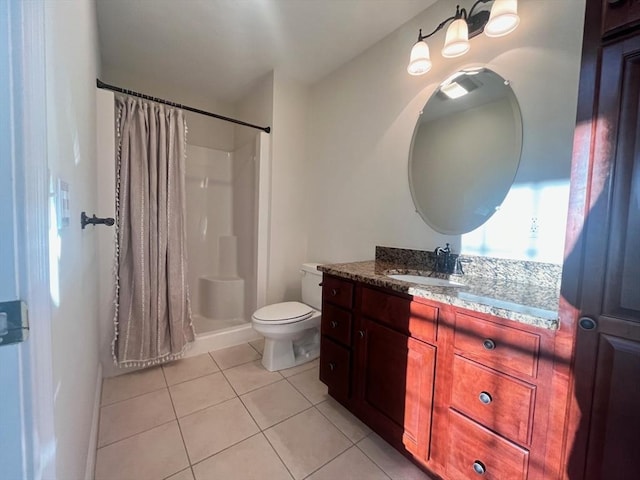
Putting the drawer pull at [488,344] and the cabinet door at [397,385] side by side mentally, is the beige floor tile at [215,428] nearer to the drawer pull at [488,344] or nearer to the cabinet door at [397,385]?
the cabinet door at [397,385]

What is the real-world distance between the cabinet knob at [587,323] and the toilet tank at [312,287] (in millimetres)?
1567

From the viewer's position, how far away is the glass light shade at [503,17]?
1.17m

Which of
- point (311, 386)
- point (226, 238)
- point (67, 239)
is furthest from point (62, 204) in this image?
point (226, 238)

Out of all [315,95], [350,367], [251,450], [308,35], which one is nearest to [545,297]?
[350,367]

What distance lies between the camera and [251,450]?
1301 millimetres

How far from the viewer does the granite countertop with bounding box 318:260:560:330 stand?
2.82 feet

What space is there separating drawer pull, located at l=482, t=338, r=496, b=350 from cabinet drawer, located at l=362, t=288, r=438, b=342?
18 cm

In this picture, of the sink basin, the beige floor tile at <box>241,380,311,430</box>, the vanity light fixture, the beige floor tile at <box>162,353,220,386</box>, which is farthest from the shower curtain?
the vanity light fixture

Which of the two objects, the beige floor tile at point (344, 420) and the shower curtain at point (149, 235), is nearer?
the beige floor tile at point (344, 420)

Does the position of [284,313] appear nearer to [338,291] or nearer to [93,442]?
[338,291]

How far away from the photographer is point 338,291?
1.52m

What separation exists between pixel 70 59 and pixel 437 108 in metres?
1.71

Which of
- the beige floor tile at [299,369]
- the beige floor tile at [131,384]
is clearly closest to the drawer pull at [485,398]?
the beige floor tile at [299,369]

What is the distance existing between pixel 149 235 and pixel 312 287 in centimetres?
128
